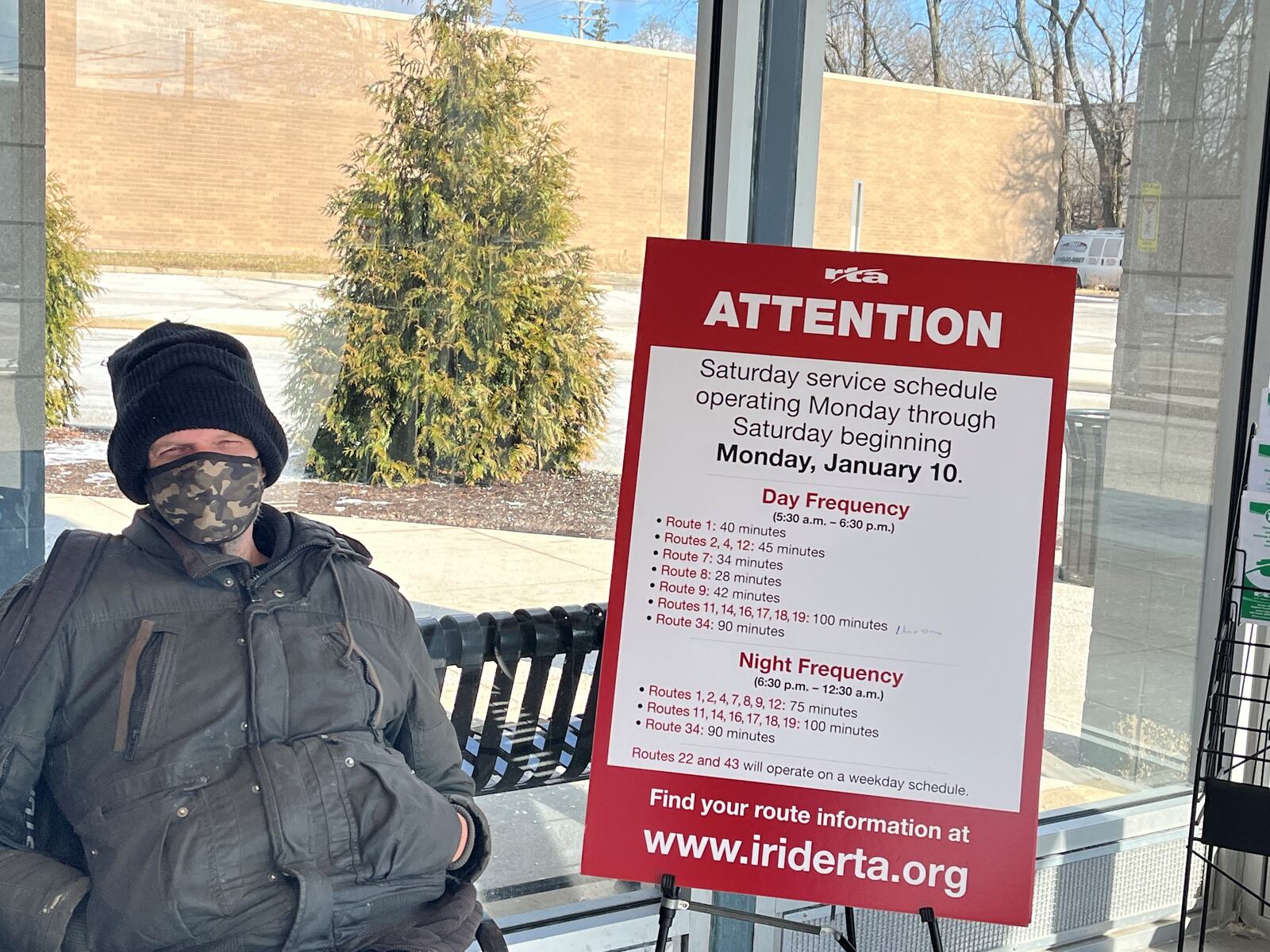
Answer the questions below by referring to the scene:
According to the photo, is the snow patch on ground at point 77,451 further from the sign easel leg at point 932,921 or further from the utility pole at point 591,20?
the sign easel leg at point 932,921

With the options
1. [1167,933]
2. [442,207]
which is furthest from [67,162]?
[1167,933]

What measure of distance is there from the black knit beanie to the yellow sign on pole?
90.3 inches

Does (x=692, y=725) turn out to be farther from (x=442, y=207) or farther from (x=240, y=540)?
(x=442, y=207)

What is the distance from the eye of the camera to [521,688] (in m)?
2.70

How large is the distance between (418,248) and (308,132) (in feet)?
0.99

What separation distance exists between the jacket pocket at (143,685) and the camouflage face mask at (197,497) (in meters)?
0.17

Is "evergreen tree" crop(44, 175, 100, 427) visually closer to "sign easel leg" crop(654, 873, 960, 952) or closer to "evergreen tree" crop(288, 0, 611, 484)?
"evergreen tree" crop(288, 0, 611, 484)

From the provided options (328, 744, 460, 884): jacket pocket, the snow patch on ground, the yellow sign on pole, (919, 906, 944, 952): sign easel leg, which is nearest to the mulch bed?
the snow patch on ground

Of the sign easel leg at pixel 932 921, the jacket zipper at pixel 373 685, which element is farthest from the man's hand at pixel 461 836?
the sign easel leg at pixel 932 921

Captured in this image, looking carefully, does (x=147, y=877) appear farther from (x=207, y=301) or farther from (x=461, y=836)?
(x=207, y=301)

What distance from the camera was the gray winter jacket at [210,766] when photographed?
1977 millimetres

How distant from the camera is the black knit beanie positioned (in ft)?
6.93

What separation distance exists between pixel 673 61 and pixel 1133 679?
6.74 feet

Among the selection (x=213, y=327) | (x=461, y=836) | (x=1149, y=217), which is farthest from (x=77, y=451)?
(x=1149, y=217)
